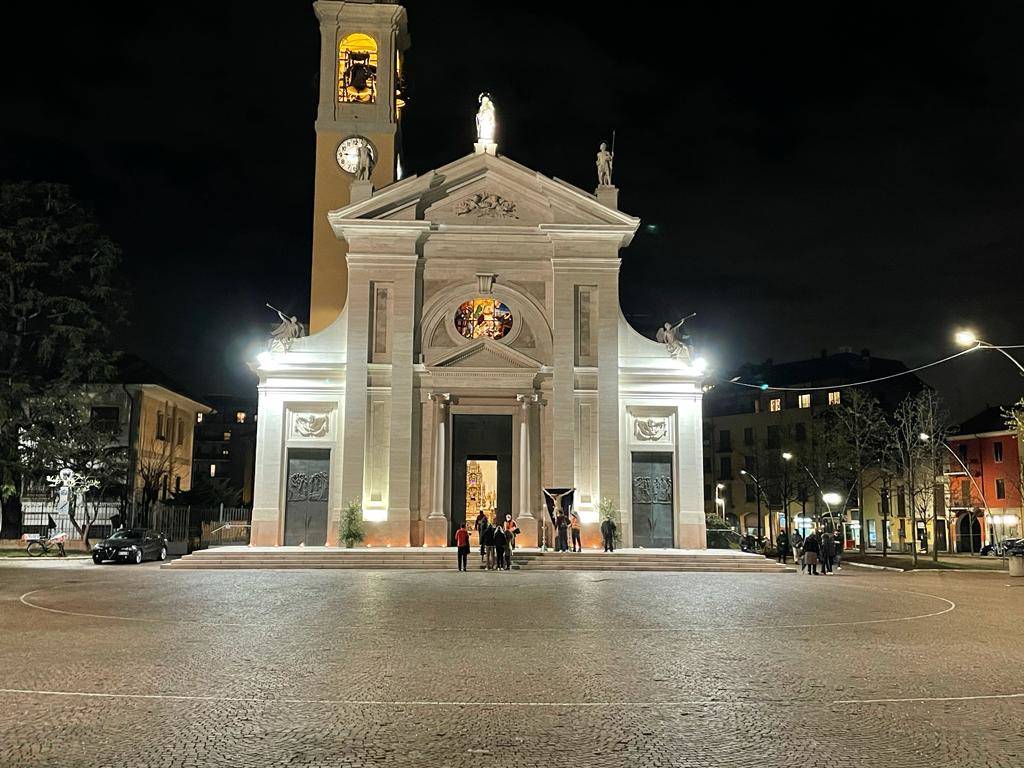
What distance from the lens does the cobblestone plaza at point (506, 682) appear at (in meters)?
6.62

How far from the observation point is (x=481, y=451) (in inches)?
1398

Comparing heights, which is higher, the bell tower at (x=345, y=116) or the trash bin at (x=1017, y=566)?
the bell tower at (x=345, y=116)

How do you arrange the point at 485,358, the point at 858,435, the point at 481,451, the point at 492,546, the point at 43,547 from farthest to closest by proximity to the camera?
the point at 858,435
the point at 43,547
the point at 481,451
the point at 485,358
the point at 492,546

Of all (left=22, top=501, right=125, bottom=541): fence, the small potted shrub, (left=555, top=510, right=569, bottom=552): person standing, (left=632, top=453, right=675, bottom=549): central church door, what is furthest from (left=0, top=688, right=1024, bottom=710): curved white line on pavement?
(left=22, top=501, right=125, bottom=541): fence

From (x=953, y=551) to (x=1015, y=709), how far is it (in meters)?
53.1

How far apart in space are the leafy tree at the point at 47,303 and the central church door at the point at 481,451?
15980mm

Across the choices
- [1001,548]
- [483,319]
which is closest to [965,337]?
[483,319]

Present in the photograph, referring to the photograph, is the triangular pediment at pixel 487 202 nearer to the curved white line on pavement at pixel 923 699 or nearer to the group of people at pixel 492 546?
the group of people at pixel 492 546

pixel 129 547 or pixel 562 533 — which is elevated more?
pixel 562 533

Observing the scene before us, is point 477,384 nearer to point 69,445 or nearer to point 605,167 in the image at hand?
point 605,167

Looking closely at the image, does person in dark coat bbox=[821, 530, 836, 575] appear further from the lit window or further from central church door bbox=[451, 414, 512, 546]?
the lit window

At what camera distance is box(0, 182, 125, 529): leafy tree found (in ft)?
123

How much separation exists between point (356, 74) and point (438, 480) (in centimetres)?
2034

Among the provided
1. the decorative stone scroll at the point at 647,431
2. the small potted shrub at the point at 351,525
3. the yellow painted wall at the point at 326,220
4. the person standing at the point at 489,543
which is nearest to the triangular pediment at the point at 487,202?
the yellow painted wall at the point at 326,220
